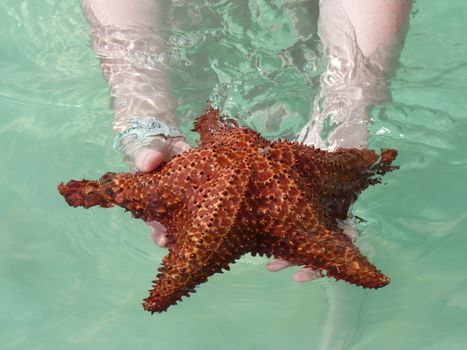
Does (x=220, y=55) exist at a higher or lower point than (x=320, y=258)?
higher

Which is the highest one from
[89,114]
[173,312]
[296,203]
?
[89,114]

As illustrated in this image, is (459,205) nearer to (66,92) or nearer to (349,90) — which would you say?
(349,90)

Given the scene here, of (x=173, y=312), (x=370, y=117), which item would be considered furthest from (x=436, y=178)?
(x=173, y=312)

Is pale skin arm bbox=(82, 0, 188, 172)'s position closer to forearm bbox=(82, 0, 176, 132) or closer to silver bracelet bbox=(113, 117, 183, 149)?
forearm bbox=(82, 0, 176, 132)

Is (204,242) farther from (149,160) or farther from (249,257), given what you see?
(249,257)

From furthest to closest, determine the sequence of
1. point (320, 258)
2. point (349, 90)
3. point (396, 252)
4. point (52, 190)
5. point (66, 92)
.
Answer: point (66, 92) < point (52, 190) < point (396, 252) < point (349, 90) < point (320, 258)
